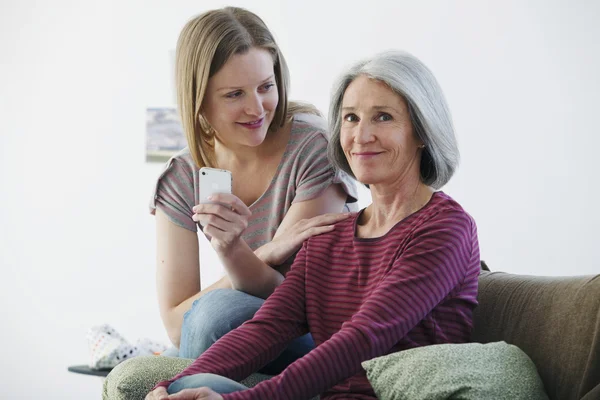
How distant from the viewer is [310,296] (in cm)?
177

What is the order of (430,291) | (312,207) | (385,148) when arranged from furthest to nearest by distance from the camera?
(312,207) < (385,148) < (430,291)

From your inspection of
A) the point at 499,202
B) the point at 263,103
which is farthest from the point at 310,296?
the point at 499,202

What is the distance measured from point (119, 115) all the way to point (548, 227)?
97.4 inches

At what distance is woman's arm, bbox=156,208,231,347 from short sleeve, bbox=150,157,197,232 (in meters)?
0.02

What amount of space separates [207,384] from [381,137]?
2.00ft

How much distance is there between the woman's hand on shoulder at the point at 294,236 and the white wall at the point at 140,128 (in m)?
2.24

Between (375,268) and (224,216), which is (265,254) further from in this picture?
(375,268)

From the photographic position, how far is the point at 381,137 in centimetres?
172

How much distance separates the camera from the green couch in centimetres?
154

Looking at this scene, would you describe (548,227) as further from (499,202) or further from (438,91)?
(438,91)

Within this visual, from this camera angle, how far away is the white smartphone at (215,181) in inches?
74.4

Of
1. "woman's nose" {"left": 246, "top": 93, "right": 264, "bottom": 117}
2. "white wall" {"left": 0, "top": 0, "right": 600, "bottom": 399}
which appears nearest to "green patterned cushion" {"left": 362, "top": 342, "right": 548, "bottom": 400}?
"woman's nose" {"left": 246, "top": 93, "right": 264, "bottom": 117}

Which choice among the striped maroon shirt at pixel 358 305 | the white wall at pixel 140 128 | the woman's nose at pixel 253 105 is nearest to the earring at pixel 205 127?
the woman's nose at pixel 253 105

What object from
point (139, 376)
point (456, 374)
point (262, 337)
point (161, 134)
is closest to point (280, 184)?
point (262, 337)
